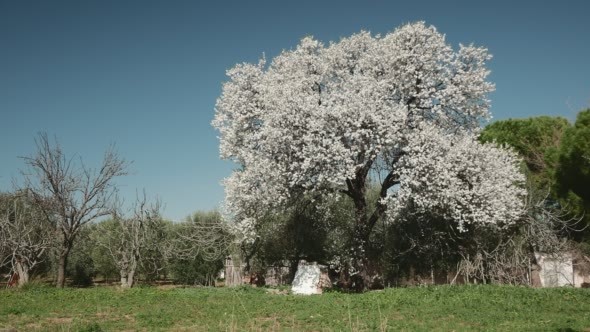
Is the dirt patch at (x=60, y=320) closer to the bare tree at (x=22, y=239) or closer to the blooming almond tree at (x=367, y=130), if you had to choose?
the blooming almond tree at (x=367, y=130)

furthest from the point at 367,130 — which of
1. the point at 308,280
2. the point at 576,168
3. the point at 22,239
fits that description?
the point at 22,239

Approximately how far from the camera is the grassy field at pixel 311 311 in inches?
515

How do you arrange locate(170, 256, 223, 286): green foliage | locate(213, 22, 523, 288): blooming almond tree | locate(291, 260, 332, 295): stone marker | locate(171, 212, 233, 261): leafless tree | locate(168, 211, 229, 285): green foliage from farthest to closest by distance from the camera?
locate(170, 256, 223, 286): green foliage < locate(168, 211, 229, 285): green foliage < locate(171, 212, 233, 261): leafless tree < locate(291, 260, 332, 295): stone marker < locate(213, 22, 523, 288): blooming almond tree

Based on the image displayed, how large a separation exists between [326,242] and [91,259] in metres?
26.8

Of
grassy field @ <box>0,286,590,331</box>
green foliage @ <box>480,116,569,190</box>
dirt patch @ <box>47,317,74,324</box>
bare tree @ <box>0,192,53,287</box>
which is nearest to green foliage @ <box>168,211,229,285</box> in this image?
bare tree @ <box>0,192,53,287</box>

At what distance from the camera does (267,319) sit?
48.0ft

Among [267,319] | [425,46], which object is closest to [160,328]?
[267,319]

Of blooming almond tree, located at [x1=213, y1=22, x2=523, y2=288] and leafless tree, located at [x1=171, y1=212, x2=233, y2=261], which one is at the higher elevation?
blooming almond tree, located at [x1=213, y1=22, x2=523, y2=288]

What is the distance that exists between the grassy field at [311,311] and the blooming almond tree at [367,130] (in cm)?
425

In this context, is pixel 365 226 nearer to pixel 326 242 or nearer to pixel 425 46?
pixel 326 242

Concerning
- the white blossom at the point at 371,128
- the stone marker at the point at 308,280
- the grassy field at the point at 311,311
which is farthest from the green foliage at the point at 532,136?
the stone marker at the point at 308,280

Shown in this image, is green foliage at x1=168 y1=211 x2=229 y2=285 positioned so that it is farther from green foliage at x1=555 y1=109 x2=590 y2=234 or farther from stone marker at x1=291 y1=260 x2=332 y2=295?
green foliage at x1=555 y1=109 x2=590 y2=234

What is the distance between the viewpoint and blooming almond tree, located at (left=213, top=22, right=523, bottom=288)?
2136cm

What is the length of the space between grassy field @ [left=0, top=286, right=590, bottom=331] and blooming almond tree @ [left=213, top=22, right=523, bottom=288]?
4.25 m
